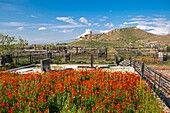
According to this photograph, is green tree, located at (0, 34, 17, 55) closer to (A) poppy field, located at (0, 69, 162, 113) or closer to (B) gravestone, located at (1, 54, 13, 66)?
(B) gravestone, located at (1, 54, 13, 66)

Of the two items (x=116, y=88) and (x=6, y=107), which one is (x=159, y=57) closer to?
(x=116, y=88)

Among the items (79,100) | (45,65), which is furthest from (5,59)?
(79,100)

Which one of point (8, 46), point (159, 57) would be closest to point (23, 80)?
point (8, 46)

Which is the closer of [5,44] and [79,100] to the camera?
[79,100]

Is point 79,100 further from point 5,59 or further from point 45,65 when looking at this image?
point 5,59

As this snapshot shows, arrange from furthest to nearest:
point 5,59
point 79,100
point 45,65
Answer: point 5,59 → point 45,65 → point 79,100

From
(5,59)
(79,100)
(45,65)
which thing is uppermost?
(5,59)

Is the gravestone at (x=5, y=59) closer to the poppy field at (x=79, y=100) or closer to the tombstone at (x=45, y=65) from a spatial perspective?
the tombstone at (x=45, y=65)

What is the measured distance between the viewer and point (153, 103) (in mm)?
5883

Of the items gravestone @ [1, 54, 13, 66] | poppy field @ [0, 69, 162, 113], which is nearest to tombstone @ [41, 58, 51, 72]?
gravestone @ [1, 54, 13, 66]

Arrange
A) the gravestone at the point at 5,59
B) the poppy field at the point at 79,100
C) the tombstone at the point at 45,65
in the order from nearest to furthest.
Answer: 1. the poppy field at the point at 79,100
2. the tombstone at the point at 45,65
3. the gravestone at the point at 5,59

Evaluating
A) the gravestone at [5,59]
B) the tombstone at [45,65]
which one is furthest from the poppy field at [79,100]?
the gravestone at [5,59]

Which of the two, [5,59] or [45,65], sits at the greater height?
[5,59]

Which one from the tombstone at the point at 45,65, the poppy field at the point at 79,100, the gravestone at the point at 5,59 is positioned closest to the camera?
the poppy field at the point at 79,100
